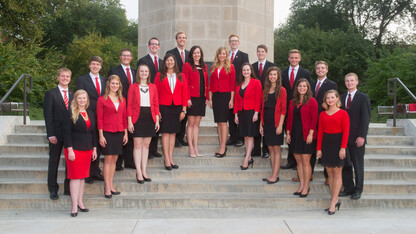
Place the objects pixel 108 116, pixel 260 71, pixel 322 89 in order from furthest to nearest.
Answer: pixel 260 71 < pixel 322 89 < pixel 108 116

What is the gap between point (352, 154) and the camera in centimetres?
601

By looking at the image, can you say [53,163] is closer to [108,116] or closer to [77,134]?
[77,134]

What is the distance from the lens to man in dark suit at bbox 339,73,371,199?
589cm

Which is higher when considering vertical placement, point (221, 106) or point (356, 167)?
point (221, 106)

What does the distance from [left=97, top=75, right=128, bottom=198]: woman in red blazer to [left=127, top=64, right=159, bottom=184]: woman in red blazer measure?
219mm

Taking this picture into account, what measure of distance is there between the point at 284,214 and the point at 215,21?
5.68 metres

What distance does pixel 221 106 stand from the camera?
7023mm

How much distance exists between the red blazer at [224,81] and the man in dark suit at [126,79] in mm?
1368

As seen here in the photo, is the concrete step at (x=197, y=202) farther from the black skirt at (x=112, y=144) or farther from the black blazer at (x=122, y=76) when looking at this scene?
the black blazer at (x=122, y=76)

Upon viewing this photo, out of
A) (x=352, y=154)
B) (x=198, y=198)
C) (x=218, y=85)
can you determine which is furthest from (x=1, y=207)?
(x=352, y=154)

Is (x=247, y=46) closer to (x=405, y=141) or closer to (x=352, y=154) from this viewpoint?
(x=405, y=141)

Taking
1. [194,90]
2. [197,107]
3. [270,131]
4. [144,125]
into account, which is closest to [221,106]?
[197,107]

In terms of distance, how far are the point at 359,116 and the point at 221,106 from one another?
88.5 inches

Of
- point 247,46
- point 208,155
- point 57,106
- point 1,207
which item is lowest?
point 1,207
